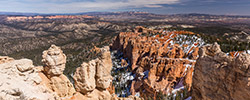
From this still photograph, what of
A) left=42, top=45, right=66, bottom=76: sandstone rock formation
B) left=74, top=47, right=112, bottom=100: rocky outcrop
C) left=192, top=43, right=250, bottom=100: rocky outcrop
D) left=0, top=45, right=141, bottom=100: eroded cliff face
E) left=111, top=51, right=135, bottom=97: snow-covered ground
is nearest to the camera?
left=0, top=45, right=141, bottom=100: eroded cliff face

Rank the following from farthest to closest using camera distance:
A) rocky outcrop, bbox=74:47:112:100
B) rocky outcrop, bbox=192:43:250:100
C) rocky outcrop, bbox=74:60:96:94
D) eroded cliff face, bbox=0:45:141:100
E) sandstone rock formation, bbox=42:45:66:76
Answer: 1. rocky outcrop, bbox=74:47:112:100
2. rocky outcrop, bbox=74:60:96:94
3. sandstone rock formation, bbox=42:45:66:76
4. rocky outcrop, bbox=192:43:250:100
5. eroded cliff face, bbox=0:45:141:100

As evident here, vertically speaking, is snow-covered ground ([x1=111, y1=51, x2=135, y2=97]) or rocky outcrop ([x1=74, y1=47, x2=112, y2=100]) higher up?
rocky outcrop ([x1=74, y1=47, x2=112, y2=100])

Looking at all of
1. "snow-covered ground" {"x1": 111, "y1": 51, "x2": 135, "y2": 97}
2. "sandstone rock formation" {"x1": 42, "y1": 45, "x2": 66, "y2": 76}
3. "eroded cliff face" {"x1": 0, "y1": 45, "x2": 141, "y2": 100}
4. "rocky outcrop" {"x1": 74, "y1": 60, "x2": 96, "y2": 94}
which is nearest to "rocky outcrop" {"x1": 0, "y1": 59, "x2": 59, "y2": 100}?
"eroded cliff face" {"x1": 0, "y1": 45, "x2": 141, "y2": 100}

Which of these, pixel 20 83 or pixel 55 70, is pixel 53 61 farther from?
pixel 20 83

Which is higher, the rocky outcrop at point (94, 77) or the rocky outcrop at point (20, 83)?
the rocky outcrop at point (20, 83)

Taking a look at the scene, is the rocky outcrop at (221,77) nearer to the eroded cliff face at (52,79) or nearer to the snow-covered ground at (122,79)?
the eroded cliff face at (52,79)

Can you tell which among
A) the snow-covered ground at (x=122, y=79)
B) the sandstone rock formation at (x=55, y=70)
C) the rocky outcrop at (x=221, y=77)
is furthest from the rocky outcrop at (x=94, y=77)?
the snow-covered ground at (x=122, y=79)

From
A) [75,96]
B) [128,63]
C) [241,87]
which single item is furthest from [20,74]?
[128,63]

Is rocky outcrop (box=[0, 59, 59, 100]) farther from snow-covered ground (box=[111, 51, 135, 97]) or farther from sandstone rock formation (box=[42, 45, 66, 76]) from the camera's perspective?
snow-covered ground (box=[111, 51, 135, 97])

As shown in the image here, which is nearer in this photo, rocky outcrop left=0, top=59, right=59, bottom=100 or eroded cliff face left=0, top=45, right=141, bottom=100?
rocky outcrop left=0, top=59, right=59, bottom=100
